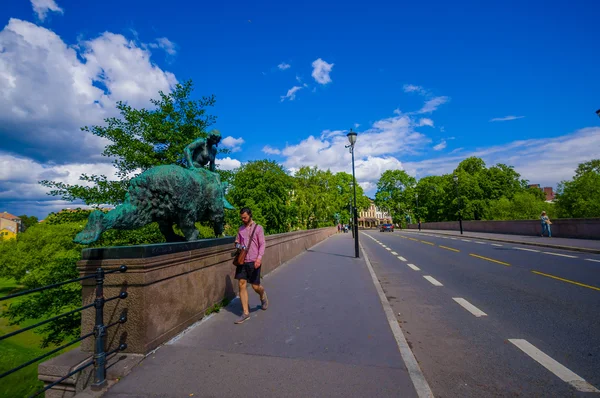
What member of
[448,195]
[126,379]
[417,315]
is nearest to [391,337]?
[417,315]

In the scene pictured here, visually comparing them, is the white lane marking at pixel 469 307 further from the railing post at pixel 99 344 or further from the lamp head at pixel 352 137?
the lamp head at pixel 352 137

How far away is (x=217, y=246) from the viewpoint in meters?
5.60

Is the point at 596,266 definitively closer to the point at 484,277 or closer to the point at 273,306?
the point at 484,277

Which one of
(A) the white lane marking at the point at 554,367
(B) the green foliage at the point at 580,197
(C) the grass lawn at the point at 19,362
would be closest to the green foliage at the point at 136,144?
(C) the grass lawn at the point at 19,362

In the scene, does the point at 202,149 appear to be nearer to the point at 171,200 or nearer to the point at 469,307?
the point at 171,200

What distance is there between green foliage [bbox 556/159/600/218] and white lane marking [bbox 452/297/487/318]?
106 ft

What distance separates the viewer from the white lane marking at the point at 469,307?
5.19 m

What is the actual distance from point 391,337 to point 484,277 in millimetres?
5879

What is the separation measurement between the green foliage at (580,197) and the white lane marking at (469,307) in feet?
106

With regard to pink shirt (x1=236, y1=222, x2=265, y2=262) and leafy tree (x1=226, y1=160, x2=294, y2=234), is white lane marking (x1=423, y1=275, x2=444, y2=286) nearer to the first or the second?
pink shirt (x1=236, y1=222, x2=265, y2=262)

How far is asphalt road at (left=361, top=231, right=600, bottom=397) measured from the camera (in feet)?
9.71

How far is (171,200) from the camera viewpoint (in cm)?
494

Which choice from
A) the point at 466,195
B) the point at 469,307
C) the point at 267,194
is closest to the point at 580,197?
the point at 466,195

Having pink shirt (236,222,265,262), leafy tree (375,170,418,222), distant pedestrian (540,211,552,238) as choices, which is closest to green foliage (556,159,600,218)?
distant pedestrian (540,211,552,238)
